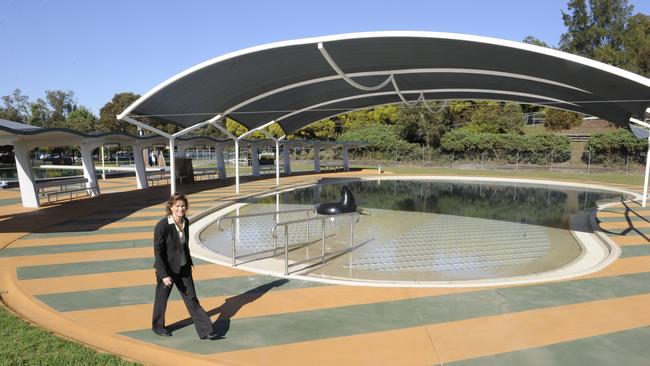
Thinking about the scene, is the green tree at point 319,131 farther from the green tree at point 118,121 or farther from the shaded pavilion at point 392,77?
the shaded pavilion at point 392,77

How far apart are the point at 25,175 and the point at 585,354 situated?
17.7m

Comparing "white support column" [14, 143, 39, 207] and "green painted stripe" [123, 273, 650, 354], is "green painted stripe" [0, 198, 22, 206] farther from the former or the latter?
"green painted stripe" [123, 273, 650, 354]

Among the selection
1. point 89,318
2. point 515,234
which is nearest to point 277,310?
point 89,318

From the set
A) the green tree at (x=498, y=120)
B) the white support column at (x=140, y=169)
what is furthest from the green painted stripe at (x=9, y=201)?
the green tree at (x=498, y=120)

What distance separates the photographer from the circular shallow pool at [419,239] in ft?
29.8

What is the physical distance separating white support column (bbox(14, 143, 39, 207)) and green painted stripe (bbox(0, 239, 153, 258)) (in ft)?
23.0

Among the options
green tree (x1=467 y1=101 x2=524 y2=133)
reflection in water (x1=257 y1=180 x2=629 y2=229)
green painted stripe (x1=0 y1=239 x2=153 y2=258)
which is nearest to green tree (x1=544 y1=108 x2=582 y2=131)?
green tree (x1=467 y1=101 x2=524 y2=133)

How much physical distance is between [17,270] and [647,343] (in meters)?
10.3

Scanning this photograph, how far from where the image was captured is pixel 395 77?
1931 centimetres

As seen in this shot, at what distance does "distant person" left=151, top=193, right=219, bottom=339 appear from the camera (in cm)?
509

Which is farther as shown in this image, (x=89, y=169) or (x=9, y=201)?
(x=89, y=169)

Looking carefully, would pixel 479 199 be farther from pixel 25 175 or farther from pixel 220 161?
pixel 25 175

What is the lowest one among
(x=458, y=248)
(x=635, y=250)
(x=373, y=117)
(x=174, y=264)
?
(x=458, y=248)

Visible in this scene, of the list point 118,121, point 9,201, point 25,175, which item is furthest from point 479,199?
point 118,121
